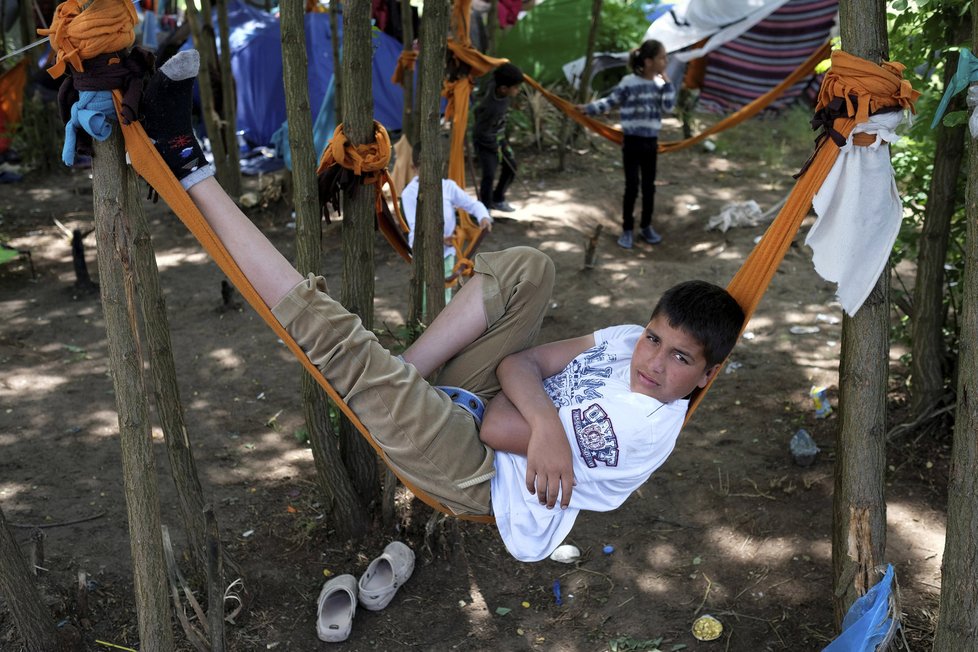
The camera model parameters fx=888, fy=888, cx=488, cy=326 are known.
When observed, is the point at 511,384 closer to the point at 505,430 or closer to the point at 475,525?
the point at 505,430

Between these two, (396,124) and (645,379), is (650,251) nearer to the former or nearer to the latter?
(396,124)

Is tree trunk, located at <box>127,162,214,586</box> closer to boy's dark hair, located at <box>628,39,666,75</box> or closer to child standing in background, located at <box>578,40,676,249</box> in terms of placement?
child standing in background, located at <box>578,40,676,249</box>

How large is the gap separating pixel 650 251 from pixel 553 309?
1.16m

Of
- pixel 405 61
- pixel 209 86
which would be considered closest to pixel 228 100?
pixel 209 86

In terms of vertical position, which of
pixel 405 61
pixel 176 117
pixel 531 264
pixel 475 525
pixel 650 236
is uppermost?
pixel 176 117

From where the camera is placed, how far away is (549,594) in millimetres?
2691

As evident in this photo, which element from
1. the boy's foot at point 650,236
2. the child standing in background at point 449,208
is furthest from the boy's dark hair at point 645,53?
the child standing in background at point 449,208

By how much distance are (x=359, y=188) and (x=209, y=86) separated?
10.8ft

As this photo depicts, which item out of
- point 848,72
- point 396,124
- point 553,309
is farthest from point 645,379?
point 396,124

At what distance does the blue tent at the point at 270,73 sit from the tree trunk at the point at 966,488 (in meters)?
5.87

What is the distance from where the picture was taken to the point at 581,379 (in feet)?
6.60

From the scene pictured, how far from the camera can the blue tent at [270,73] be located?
7059 millimetres

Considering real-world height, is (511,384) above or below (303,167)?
below

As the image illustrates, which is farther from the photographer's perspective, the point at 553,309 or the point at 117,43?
the point at 553,309
